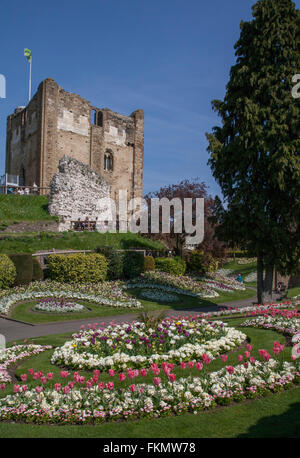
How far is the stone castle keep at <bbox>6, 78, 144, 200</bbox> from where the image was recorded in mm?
39219

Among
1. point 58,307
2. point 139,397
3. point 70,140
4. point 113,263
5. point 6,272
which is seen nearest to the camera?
point 139,397

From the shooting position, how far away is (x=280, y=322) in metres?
10.6

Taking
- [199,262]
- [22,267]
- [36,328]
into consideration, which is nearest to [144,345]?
[36,328]

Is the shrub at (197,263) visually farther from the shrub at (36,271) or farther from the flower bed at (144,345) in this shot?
the flower bed at (144,345)

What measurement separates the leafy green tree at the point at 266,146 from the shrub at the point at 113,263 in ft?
26.2

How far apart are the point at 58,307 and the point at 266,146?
10.9 metres

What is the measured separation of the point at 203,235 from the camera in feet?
105

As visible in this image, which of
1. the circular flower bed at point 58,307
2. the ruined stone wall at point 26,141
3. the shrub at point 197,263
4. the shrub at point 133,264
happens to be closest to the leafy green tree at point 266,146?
the circular flower bed at point 58,307

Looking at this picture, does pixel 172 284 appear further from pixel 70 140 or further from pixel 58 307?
pixel 70 140

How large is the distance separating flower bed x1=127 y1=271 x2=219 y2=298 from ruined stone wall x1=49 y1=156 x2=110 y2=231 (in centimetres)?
835

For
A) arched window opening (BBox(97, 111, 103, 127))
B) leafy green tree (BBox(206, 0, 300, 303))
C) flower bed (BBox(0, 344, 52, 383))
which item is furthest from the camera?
arched window opening (BBox(97, 111, 103, 127))

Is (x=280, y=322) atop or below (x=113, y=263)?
below

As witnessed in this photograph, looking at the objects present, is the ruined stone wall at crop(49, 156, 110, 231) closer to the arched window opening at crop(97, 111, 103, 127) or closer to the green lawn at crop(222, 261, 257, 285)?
the arched window opening at crop(97, 111, 103, 127)

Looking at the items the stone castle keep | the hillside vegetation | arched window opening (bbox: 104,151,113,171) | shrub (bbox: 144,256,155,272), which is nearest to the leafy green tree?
shrub (bbox: 144,256,155,272)
